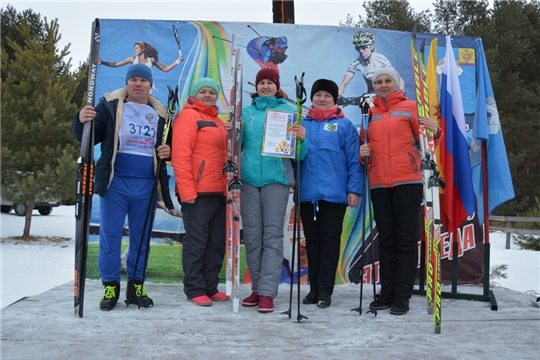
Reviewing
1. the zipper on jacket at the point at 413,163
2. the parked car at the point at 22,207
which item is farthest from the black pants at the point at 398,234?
the parked car at the point at 22,207

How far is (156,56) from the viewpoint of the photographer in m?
4.45

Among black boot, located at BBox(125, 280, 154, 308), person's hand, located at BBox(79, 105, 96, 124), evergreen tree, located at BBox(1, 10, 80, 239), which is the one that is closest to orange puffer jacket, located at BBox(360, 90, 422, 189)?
black boot, located at BBox(125, 280, 154, 308)

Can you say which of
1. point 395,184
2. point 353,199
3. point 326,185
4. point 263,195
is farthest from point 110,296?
point 395,184

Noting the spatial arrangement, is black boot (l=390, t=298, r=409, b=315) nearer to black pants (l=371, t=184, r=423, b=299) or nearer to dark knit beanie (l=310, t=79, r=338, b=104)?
black pants (l=371, t=184, r=423, b=299)

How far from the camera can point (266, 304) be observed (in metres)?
3.24

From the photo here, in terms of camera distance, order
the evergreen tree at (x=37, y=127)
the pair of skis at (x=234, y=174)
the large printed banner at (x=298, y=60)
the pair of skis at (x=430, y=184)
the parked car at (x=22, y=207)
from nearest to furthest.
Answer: the pair of skis at (x=430, y=184) < the pair of skis at (x=234, y=174) < the large printed banner at (x=298, y=60) < the evergreen tree at (x=37, y=127) < the parked car at (x=22, y=207)

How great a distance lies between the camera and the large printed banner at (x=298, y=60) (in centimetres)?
446

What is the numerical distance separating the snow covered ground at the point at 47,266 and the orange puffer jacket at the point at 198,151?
2.15m

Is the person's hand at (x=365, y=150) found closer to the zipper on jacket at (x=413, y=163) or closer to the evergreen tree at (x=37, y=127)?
the zipper on jacket at (x=413, y=163)

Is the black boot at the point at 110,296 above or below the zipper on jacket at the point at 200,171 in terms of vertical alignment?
below

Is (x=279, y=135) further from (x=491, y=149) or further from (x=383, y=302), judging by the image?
(x=491, y=149)

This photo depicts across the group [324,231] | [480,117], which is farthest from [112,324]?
[480,117]

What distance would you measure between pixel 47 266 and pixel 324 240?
4761 millimetres

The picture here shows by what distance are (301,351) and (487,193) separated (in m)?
2.42
